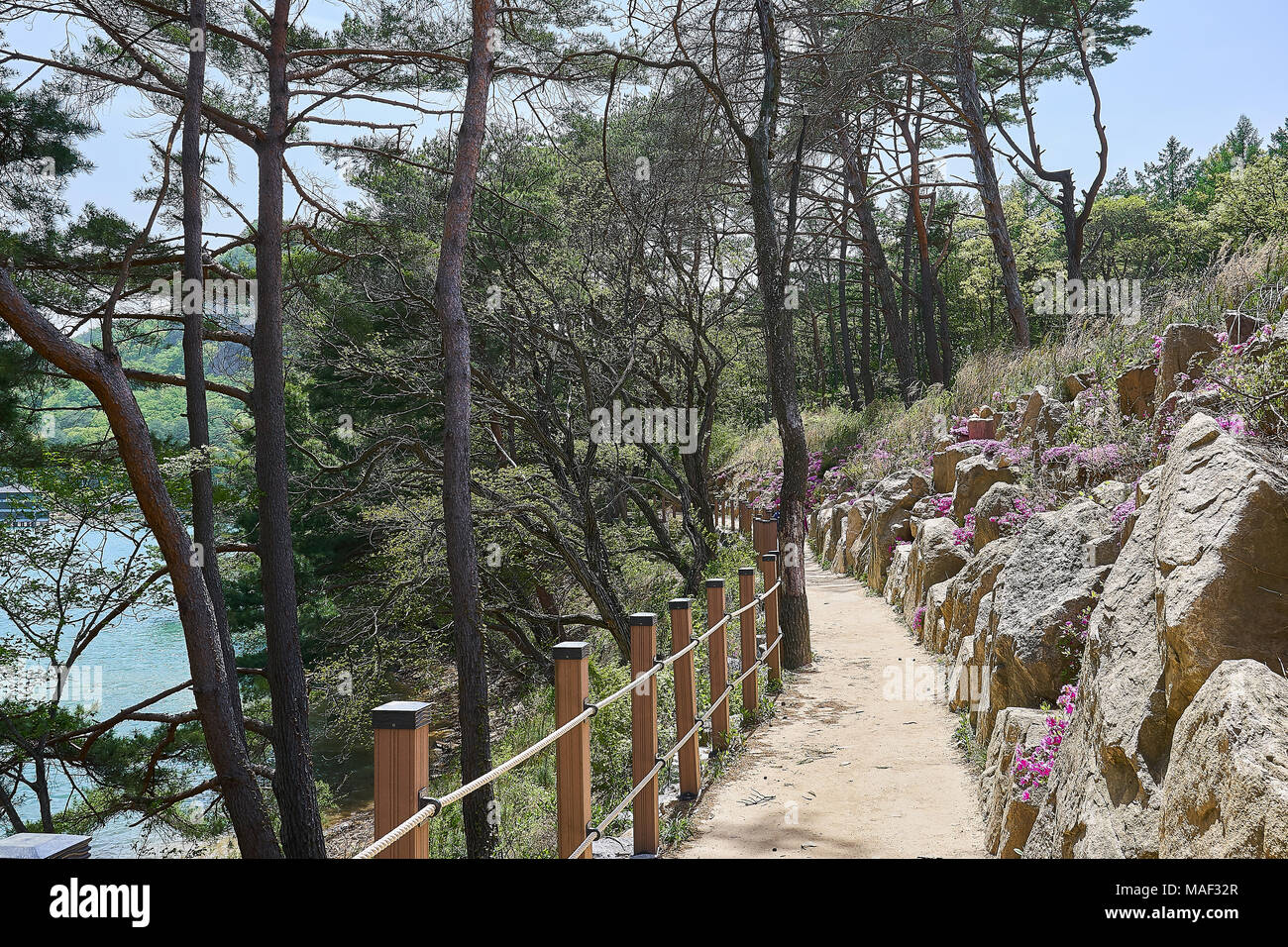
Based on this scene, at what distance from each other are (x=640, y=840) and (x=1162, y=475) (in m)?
2.96

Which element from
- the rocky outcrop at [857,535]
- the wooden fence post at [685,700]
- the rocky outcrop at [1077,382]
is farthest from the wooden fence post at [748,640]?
the rocky outcrop at [857,535]

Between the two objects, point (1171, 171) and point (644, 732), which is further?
point (1171, 171)

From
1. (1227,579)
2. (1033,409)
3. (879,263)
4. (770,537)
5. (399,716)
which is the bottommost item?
(770,537)

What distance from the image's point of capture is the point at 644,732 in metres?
4.41

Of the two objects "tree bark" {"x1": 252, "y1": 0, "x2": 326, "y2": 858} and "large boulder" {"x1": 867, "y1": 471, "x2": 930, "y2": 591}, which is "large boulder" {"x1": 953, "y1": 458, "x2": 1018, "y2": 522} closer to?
"large boulder" {"x1": 867, "y1": 471, "x2": 930, "y2": 591}

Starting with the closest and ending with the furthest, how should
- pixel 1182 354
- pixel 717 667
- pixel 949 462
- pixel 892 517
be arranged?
1. pixel 1182 354
2. pixel 717 667
3. pixel 949 462
4. pixel 892 517

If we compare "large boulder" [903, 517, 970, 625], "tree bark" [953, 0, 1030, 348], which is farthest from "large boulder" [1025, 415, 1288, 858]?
"tree bark" [953, 0, 1030, 348]

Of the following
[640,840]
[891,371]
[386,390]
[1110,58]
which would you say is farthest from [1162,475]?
[891,371]

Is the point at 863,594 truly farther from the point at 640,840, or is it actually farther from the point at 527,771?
the point at 640,840

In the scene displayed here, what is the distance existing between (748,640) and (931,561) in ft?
7.79

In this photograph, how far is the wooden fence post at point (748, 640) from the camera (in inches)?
268

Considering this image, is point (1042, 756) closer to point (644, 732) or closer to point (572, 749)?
point (644, 732)


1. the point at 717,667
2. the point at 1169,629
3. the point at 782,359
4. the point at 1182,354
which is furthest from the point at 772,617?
the point at 1169,629

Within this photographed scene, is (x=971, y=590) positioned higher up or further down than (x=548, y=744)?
higher up
